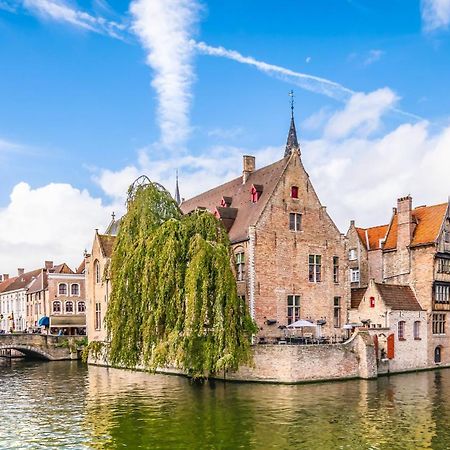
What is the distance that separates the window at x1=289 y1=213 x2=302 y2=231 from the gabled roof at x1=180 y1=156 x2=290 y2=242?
2104mm

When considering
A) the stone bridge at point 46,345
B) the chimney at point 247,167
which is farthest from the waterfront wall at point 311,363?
the stone bridge at point 46,345

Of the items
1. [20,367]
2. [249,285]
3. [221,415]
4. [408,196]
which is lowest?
[20,367]

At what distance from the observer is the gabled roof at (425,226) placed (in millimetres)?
41594

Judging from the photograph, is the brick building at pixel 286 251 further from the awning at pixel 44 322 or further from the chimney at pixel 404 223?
the awning at pixel 44 322

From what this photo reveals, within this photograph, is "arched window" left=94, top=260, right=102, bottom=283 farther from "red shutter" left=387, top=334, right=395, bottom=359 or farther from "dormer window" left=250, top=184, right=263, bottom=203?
"red shutter" left=387, top=334, right=395, bottom=359

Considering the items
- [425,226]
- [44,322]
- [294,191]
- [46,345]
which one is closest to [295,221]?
[294,191]

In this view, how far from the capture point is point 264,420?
75.1 feet

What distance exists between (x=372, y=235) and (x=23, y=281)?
160 feet

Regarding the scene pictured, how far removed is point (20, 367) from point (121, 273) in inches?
813

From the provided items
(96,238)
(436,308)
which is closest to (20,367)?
(96,238)

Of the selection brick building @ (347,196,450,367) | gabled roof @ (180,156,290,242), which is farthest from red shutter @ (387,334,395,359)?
gabled roof @ (180,156,290,242)

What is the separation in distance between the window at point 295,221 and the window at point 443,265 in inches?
381

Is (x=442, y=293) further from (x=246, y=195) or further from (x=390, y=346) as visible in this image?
(x=246, y=195)

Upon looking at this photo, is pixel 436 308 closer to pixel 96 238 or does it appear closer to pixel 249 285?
pixel 249 285
